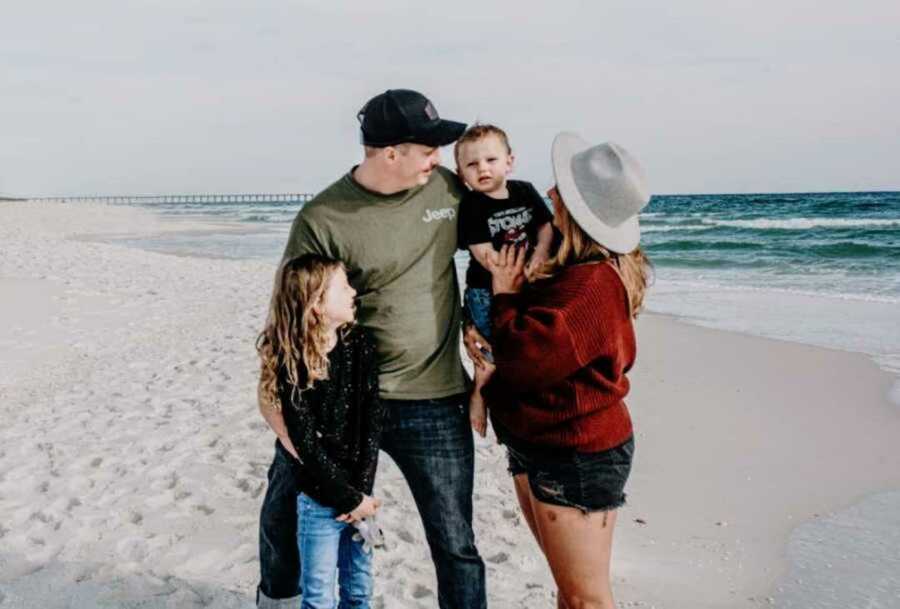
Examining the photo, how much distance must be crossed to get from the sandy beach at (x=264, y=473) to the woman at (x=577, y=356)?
1.51 m

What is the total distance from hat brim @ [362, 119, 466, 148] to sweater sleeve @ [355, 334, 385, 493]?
63 cm

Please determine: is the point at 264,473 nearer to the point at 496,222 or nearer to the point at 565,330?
the point at 496,222

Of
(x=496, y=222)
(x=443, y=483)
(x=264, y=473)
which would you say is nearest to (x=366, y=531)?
(x=443, y=483)

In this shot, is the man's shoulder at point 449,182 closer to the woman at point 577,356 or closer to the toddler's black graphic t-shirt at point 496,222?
the toddler's black graphic t-shirt at point 496,222

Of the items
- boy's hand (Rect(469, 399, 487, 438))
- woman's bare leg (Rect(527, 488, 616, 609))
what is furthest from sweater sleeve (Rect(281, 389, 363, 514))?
woman's bare leg (Rect(527, 488, 616, 609))

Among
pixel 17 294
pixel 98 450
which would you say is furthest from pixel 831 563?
pixel 17 294

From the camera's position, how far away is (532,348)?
2320 mm

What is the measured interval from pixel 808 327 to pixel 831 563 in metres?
7.32

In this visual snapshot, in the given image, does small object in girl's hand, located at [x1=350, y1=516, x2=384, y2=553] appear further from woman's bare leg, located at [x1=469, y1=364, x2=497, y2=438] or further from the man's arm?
woman's bare leg, located at [x1=469, y1=364, x2=497, y2=438]

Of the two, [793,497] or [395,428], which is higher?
[395,428]

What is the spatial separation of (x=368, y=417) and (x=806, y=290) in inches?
582

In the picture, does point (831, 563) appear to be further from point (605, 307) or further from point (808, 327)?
point (808, 327)

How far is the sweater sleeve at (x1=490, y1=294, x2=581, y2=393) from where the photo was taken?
7.52ft

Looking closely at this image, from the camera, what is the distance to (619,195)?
7.75ft
